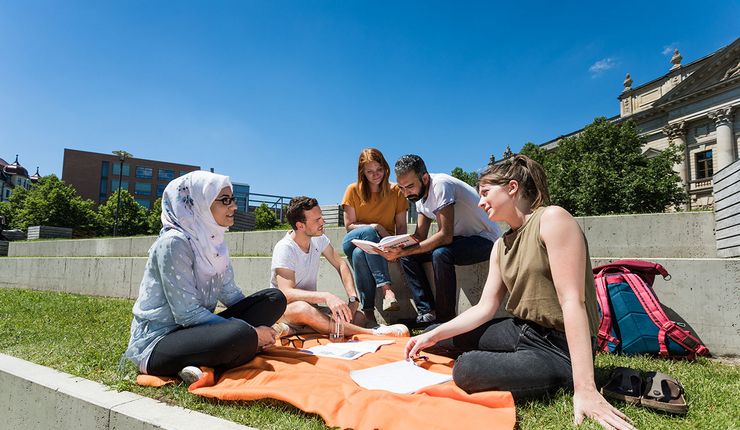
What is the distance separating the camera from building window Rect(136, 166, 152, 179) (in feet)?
238

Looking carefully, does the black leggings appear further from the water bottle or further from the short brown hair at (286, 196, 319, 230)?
the short brown hair at (286, 196, 319, 230)

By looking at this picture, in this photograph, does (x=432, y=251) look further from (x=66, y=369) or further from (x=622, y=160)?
(x=622, y=160)

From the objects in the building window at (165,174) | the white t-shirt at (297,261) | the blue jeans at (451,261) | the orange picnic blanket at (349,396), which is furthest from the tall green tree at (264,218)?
the building window at (165,174)

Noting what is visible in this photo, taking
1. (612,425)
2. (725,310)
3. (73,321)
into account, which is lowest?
(73,321)

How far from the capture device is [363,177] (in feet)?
15.2

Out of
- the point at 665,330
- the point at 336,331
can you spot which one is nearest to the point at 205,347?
the point at 336,331

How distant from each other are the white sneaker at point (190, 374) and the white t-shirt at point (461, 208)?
247 centimetres

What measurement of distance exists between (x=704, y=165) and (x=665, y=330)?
4180 centimetres

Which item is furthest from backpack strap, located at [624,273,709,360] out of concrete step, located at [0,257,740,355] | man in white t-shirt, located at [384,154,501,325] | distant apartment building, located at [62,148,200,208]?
distant apartment building, located at [62,148,200,208]

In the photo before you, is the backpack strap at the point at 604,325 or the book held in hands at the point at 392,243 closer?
the backpack strap at the point at 604,325

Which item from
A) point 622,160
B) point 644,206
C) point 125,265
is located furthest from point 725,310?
point 622,160

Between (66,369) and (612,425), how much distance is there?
10.3 ft

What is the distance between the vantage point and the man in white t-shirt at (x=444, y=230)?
393 cm

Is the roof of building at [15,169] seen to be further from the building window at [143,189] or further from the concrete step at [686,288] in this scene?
the concrete step at [686,288]
